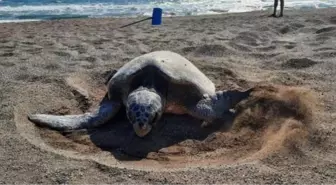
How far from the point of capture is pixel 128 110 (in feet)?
10.3

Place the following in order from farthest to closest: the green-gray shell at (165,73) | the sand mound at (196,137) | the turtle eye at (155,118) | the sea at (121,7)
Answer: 1. the sea at (121,7)
2. the green-gray shell at (165,73)
3. the turtle eye at (155,118)
4. the sand mound at (196,137)

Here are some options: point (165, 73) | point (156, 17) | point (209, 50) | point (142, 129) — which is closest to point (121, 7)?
point (156, 17)

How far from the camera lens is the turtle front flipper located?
3.34 metres

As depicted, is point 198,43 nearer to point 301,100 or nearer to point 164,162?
point 301,100

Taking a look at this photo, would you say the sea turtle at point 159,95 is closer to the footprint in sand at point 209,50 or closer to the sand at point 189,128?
the sand at point 189,128

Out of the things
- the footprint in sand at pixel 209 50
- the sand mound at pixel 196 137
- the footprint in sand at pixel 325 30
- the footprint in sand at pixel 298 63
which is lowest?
the sand mound at pixel 196 137

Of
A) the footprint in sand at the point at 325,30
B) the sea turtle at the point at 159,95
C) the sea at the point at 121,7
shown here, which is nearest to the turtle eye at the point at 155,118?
the sea turtle at the point at 159,95

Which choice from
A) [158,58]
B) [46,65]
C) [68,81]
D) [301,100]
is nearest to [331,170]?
[301,100]

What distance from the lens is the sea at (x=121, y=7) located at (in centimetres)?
1316

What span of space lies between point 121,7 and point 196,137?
12.7 m

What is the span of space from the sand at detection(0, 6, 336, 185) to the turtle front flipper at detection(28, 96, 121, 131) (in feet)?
0.21

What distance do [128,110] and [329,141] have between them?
1404 mm

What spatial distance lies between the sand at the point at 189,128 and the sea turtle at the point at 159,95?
85 mm

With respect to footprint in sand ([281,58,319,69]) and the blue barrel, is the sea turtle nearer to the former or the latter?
footprint in sand ([281,58,319,69])
